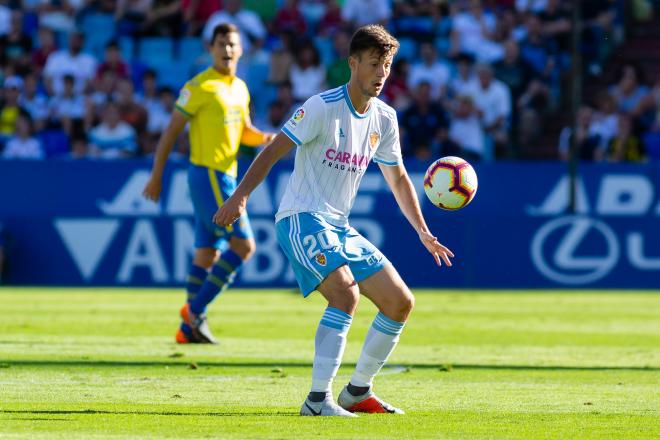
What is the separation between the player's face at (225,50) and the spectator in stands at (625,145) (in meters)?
10.5

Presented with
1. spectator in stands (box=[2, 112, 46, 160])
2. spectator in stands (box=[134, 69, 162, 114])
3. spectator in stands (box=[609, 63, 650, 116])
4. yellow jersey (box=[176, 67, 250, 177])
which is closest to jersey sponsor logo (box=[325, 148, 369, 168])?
yellow jersey (box=[176, 67, 250, 177])

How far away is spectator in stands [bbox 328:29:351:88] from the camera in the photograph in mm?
21578

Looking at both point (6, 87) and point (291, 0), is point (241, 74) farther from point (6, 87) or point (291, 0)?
point (6, 87)

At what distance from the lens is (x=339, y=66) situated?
2173 cm

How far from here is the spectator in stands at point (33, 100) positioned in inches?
877

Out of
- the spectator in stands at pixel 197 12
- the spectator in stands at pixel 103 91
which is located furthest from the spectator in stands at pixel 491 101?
the spectator in stands at pixel 103 91

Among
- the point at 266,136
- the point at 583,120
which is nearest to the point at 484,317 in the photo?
the point at 266,136

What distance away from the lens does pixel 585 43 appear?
2323cm

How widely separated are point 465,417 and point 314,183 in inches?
60.6

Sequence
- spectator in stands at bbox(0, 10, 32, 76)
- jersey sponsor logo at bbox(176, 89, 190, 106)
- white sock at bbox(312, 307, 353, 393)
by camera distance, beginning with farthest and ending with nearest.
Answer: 1. spectator in stands at bbox(0, 10, 32, 76)
2. jersey sponsor logo at bbox(176, 89, 190, 106)
3. white sock at bbox(312, 307, 353, 393)

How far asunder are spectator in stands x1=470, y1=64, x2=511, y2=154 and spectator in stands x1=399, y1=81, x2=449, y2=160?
1024 mm

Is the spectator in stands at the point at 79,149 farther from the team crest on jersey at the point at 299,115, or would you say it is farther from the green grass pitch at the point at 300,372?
the team crest on jersey at the point at 299,115

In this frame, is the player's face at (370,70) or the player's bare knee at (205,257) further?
the player's bare knee at (205,257)

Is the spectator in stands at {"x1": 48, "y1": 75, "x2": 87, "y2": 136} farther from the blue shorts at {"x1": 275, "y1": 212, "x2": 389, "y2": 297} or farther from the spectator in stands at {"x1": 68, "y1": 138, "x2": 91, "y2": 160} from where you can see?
the blue shorts at {"x1": 275, "y1": 212, "x2": 389, "y2": 297}
